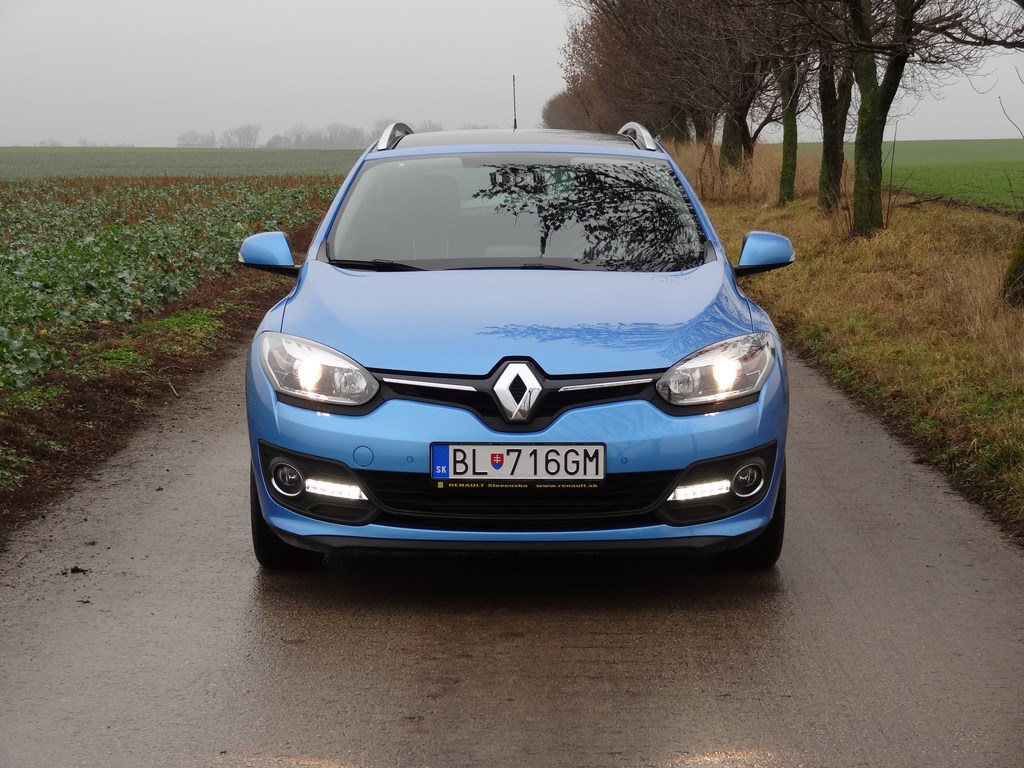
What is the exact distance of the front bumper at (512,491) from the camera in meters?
4.31

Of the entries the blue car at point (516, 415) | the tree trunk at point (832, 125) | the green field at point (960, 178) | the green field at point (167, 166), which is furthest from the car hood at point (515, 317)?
the green field at point (167, 166)

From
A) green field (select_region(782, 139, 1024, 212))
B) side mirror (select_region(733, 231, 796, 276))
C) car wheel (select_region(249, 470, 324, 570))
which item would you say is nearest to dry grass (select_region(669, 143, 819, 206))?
green field (select_region(782, 139, 1024, 212))

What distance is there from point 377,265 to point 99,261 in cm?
1010

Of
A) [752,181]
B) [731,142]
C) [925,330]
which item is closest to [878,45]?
[925,330]

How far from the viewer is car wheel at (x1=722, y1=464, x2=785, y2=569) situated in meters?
4.86

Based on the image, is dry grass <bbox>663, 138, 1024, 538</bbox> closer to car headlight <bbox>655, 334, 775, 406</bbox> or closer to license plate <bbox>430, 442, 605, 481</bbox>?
car headlight <bbox>655, 334, 775, 406</bbox>

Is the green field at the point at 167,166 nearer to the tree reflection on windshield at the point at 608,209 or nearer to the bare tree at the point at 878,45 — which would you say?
the bare tree at the point at 878,45

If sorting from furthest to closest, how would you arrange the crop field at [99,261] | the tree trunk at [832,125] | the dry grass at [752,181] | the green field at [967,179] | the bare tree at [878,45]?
1. the green field at [967,179]
2. the dry grass at [752,181]
3. the tree trunk at [832,125]
4. the bare tree at [878,45]
5. the crop field at [99,261]

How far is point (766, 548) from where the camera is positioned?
4.95 meters

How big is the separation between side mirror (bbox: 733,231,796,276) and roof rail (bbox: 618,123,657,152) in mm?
1035

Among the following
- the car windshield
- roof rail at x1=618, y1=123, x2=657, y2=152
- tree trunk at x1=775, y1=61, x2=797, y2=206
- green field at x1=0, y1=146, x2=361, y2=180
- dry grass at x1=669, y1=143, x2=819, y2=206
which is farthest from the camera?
green field at x1=0, y1=146, x2=361, y2=180

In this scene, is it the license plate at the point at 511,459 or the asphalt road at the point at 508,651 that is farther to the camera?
the license plate at the point at 511,459

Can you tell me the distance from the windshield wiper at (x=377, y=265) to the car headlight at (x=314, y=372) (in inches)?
27.5

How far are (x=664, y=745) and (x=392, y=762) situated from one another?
0.70 m
